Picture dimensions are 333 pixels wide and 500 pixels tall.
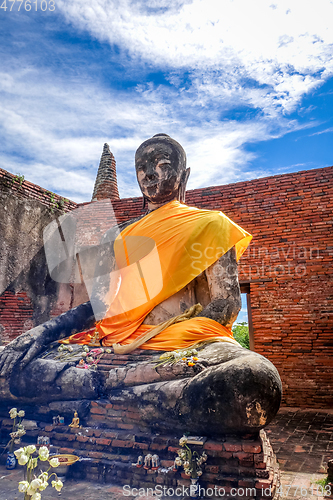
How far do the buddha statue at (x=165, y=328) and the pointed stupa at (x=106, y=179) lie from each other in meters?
6.59

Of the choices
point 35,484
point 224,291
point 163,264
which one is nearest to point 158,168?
point 163,264

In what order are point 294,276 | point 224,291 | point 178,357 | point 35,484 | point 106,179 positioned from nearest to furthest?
point 35,484 < point 178,357 < point 224,291 < point 294,276 < point 106,179

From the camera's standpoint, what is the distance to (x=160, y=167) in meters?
3.48

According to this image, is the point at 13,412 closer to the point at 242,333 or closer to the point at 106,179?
the point at 106,179

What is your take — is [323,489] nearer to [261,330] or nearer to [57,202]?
[261,330]

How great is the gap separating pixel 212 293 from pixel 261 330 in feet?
14.0

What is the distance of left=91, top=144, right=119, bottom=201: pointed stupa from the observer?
33.6 ft

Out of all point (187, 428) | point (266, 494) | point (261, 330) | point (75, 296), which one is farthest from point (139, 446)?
point (75, 296)

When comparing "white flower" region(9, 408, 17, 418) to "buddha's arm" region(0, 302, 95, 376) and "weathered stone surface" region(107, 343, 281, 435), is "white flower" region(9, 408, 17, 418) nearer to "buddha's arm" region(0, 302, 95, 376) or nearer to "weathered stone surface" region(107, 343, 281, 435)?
"buddha's arm" region(0, 302, 95, 376)

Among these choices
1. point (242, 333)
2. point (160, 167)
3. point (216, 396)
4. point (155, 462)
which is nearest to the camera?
point (216, 396)

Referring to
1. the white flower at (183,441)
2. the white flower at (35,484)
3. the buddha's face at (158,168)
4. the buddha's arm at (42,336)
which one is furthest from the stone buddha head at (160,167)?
the white flower at (35,484)

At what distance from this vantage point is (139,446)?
2482mm

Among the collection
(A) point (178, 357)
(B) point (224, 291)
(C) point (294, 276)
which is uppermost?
(C) point (294, 276)

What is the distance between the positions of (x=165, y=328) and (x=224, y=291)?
23.8 inches
